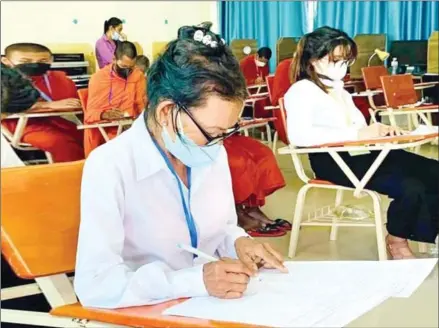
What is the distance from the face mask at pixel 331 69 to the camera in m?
1.58

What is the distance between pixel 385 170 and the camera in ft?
5.70

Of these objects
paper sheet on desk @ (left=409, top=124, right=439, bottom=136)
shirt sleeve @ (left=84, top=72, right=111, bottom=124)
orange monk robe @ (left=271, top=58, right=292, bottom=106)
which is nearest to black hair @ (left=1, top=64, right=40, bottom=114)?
shirt sleeve @ (left=84, top=72, right=111, bottom=124)

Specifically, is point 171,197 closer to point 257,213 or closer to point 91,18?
point 91,18

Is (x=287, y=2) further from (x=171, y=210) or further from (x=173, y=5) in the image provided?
(x=171, y=210)

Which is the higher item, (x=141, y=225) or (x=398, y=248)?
(x=141, y=225)

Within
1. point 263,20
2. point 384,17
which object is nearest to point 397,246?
point 384,17

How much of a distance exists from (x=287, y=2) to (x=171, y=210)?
0.71 metres

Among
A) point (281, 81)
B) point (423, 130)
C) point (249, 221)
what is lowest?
point (249, 221)

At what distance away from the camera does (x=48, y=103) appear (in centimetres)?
120

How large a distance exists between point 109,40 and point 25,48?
6.9 inches

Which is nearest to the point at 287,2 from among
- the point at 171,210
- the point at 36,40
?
the point at 36,40

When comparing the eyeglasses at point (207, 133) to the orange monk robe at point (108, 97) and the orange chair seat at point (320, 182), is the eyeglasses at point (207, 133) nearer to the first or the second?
the orange monk robe at point (108, 97)

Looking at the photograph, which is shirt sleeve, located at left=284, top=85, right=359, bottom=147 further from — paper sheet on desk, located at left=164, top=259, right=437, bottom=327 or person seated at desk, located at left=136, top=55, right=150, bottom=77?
paper sheet on desk, located at left=164, top=259, right=437, bottom=327

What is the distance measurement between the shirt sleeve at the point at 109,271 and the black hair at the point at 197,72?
0.51 feet
